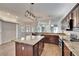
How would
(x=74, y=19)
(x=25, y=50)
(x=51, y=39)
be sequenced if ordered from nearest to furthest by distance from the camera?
(x=25, y=50) < (x=74, y=19) < (x=51, y=39)

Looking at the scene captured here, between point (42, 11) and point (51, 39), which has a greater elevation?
point (42, 11)

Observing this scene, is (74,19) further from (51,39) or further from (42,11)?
(51,39)

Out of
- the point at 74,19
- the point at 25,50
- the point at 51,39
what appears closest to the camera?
the point at 25,50

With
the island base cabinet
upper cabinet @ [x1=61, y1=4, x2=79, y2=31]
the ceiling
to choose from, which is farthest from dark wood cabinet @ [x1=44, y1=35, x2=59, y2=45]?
the island base cabinet

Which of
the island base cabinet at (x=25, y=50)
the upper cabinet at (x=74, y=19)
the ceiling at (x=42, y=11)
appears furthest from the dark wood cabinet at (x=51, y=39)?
the island base cabinet at (x=25, y=50)

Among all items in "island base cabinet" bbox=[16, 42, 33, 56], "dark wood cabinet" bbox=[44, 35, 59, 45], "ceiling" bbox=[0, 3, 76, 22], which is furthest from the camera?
"dark wood cabinet" bbox=[44, 35, 59, 45]

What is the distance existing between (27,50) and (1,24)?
361cm

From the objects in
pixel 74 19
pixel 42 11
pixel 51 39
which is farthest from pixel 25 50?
pixel 51 39

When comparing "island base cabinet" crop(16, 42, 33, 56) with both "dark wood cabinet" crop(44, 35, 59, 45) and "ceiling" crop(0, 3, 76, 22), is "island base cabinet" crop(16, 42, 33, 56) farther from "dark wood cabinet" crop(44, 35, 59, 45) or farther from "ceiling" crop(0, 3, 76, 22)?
"dark wood cabinet" crop(44, 35, 59, 45)

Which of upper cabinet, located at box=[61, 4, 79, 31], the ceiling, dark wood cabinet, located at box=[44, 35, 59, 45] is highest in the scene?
the ceiling

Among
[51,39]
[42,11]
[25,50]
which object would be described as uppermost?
[42,11]

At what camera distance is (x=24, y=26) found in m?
4.20

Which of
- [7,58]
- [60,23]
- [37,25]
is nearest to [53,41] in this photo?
[60,23]

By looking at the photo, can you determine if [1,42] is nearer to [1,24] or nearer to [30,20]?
[1,24]
